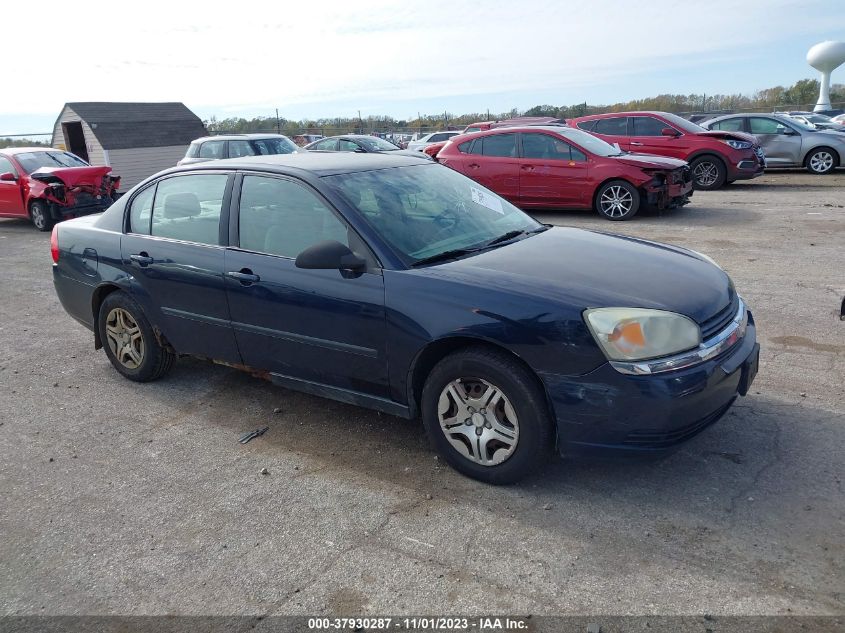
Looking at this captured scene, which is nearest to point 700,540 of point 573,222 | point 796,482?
point 796,482

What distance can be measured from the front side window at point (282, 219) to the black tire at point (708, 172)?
1260 cm

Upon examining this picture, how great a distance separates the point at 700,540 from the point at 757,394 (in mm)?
1791

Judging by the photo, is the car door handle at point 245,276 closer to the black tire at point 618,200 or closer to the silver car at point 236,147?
the black tire at point 618,200

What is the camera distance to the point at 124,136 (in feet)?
81.2

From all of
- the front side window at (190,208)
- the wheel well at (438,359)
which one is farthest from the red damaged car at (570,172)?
the wheel well at (438,359)

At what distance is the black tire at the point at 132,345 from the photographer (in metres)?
5.15

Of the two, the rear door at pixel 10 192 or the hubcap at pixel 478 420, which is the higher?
the rear door at pixel 10 192

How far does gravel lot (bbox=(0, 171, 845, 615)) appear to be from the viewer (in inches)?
114

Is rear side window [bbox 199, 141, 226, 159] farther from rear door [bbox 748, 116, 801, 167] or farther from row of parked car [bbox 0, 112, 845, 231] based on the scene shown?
rear door [bbox 748, 116, 801, 167]

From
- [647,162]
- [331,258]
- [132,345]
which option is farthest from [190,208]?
[647,162]

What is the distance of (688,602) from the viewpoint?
274cm

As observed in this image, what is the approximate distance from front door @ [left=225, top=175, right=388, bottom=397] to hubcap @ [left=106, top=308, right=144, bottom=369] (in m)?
1.22

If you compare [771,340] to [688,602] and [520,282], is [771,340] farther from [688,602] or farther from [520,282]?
[688,602]

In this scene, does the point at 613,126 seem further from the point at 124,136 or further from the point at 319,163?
the point at 124,136
